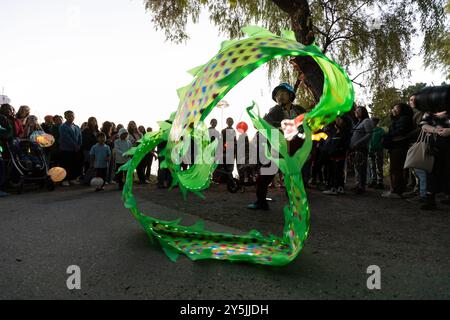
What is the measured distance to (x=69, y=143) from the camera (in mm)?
9094

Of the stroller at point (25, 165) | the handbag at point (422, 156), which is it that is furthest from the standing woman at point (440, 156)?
the stroller at point (25, 165)

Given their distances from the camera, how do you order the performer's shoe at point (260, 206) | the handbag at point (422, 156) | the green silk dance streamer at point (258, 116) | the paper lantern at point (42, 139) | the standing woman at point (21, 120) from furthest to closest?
the paper lantern at point (42, 139)
the standing woman at point (21, 120)
the performer's shoe at point (260, 206)
the handbag at point (422, 156)
the green silk dance streamer at point (258, 116)

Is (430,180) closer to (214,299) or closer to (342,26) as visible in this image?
(214,299)

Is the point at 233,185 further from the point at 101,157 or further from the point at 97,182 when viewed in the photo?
the point at 101,157

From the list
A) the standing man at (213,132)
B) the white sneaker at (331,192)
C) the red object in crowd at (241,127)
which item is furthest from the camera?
the standing man at (213,132)

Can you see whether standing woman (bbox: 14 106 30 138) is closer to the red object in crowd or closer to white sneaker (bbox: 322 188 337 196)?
the red object in crowd

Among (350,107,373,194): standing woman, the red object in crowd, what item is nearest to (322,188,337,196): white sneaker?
(350,107,373,194): standing woman

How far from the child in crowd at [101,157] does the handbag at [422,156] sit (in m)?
6.86

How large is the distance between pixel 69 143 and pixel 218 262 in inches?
290

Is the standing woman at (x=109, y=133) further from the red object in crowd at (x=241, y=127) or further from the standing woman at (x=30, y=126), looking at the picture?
the red object in crowd at (x=241, y=127)

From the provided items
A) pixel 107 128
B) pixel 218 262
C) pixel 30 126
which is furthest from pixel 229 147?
pixel 218 262

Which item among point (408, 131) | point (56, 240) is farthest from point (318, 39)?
point (56, 240)

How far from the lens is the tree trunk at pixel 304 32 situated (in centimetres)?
1009
